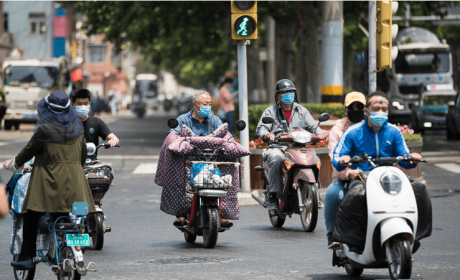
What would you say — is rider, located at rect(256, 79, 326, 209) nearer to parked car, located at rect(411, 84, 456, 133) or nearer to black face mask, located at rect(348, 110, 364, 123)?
black face mask, located at rect(348, 110, 364, 123)

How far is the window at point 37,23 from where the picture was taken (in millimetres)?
66062

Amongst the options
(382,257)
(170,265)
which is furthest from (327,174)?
(382,257)

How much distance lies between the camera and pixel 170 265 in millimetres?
7719

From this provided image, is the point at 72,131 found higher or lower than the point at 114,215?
higher

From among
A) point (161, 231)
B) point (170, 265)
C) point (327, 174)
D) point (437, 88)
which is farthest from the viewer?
point (437, 88)

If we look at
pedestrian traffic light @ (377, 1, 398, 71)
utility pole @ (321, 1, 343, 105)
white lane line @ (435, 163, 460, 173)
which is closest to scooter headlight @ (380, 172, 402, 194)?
pedestrian traffic light @ (377, 1, 398, 71)

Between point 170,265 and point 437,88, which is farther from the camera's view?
point 437,88

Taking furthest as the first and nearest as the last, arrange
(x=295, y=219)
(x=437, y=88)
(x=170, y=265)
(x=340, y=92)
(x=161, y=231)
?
(x=437, y=88), (x=340, y=92), (x=295, y=219), (x=161, y=231), (x=170, y=265)

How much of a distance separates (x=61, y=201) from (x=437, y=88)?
2779 centimetres

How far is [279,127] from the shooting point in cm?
1020

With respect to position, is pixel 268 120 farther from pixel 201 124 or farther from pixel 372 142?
pixel 372 142

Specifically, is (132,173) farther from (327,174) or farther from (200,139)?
(200,139)

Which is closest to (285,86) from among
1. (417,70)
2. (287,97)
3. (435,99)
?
(287,97)

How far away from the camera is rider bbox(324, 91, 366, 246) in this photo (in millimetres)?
6824
